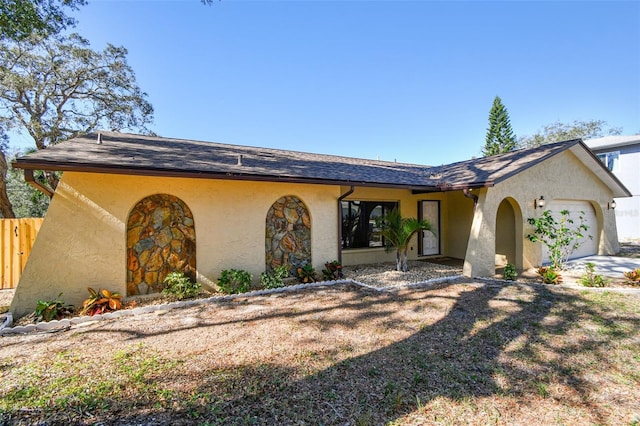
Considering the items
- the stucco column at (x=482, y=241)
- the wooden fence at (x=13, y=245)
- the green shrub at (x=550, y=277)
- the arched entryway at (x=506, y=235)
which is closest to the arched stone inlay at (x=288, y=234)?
the stucco column at (x=482, y=241)

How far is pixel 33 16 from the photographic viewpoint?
895 cm

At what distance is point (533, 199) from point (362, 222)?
598 cm

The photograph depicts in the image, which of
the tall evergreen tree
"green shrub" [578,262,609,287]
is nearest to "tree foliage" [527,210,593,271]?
"green shrub" [578,262,609,287]

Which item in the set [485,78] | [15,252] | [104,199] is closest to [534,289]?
[104,199]

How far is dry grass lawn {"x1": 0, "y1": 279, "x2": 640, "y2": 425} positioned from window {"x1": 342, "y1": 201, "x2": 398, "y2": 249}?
4957 mm

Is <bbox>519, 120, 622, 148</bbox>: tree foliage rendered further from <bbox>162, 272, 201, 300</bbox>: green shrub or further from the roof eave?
<bbox>162, 272, 201, 300</bbox>: green shrub

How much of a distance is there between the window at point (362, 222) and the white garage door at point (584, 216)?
6133mm

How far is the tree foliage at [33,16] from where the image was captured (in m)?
8.58

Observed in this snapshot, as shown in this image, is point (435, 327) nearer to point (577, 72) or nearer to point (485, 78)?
point (485, 78)

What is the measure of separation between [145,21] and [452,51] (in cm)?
1303

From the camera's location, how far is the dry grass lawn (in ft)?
9.80

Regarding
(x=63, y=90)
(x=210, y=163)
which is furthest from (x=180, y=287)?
(x=63, y=90)

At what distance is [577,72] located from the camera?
17297mm

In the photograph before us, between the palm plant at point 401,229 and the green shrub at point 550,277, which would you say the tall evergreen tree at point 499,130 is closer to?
the green shrub at point 550,277
